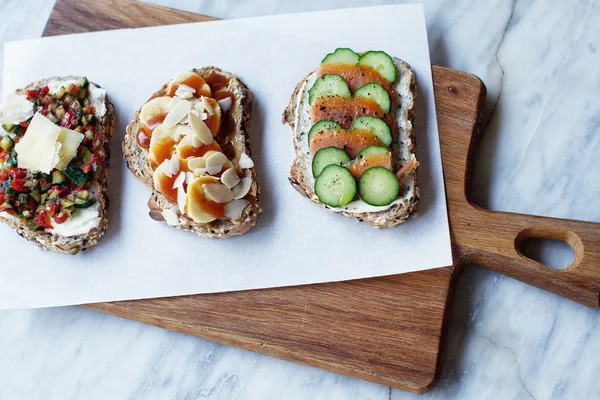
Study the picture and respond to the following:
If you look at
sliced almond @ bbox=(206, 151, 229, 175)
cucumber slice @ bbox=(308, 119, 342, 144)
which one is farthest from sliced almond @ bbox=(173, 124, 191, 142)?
cucumber slice @ bbox=(308, 119, 342, 144)

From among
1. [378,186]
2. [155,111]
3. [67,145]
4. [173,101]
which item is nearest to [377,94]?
[378,186]

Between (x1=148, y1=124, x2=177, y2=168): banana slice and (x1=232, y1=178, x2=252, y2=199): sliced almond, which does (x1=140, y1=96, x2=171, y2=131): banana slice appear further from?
(x1=232, y1=178, x2=252, y2=199): sliced almond

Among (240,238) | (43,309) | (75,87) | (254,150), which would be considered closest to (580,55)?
(254,150)

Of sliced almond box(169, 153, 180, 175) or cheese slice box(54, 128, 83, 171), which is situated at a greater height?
sliced almond box(169, 153, 180, 175)

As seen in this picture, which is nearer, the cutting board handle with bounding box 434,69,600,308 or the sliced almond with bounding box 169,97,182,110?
the cutting board handle with bounding box 434,69,600,308

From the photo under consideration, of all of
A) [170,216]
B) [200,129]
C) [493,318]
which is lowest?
[493,318]

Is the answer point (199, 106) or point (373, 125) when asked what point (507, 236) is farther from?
point (199, 106)

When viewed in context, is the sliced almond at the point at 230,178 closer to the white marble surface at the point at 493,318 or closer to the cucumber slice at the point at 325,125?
the cucumber slice at the point at 325,125
